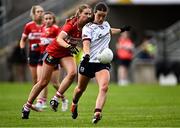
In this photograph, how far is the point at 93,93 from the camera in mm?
29328

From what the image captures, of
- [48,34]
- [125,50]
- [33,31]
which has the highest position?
[48,34]

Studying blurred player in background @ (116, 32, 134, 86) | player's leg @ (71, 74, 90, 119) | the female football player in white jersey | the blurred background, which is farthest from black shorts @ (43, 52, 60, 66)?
the blurred background

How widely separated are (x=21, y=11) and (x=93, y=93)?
12.8 metres

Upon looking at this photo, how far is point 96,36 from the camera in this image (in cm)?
1661

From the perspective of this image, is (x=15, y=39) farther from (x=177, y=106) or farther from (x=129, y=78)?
(x=177, y=106)

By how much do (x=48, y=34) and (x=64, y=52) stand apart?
101 inches

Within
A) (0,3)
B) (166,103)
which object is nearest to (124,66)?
(0,3)

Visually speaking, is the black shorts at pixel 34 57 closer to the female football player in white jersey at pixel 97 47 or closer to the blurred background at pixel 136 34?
the female football player in white jersey at pixel 97 47

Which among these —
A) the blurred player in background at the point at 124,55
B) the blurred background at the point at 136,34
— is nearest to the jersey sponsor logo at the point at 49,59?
the blurred player in background at the point at 124,55

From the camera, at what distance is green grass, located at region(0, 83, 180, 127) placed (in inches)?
643

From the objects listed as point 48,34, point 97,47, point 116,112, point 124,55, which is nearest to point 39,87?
point 97,47

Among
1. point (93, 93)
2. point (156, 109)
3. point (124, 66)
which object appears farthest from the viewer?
point (124, 66)

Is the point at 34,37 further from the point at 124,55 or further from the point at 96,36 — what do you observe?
the point at 124,55

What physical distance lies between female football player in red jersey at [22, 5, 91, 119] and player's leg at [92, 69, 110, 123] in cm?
92
